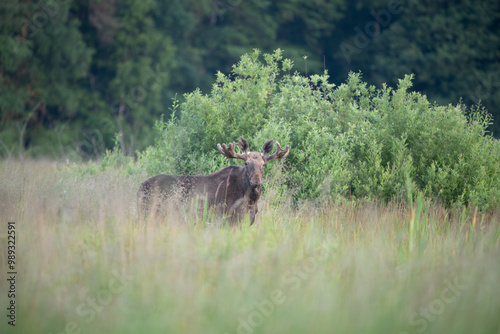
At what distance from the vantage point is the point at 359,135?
12422 mm

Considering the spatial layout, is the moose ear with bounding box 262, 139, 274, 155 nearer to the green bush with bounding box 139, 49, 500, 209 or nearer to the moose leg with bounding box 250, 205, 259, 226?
the moose leg with bounding box 250, 205, 259, 226

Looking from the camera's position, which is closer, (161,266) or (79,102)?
(161,266)

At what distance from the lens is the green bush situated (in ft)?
37.4

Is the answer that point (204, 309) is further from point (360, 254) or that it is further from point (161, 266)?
point (360, 254)

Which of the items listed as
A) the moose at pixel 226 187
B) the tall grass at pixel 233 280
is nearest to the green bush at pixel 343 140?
the moose at pixel 226 187

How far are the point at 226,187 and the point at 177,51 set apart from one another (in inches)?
959

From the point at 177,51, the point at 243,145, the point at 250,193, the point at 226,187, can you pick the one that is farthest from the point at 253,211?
the point at 177,51

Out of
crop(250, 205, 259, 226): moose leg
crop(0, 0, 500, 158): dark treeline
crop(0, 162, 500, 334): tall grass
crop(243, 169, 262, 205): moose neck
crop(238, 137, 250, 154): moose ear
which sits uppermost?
crop(0, 0, 500, 158): dark treeline

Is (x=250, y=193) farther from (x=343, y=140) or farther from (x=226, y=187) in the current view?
(x=343, y=140)

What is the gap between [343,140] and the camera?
11922 mm

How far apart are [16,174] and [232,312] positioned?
7.09 m

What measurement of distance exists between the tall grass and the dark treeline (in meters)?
20.3

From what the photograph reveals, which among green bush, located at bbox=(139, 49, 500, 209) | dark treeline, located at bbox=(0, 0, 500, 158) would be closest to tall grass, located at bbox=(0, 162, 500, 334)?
green bush, located at bbox=(139, 49, 500, 209)

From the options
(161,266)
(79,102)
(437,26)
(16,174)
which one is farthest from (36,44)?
(161,266)
